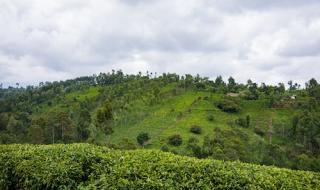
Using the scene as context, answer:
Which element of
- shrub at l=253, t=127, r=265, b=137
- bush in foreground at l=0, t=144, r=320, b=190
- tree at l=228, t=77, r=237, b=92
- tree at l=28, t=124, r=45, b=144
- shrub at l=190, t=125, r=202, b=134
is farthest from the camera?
tree at l=228, t=77, r=237, b=92

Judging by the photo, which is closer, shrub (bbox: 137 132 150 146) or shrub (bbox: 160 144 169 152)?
shrub (bbox: 160 144 169 152)

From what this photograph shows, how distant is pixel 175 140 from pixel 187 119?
12.5 metres

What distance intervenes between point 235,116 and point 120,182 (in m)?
76.7

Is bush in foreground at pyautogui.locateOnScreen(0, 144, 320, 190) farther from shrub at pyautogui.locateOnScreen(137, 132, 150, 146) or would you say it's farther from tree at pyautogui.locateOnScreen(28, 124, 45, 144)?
shrub at pyautogui.locateOnScreen(137, 132, 150, 146)

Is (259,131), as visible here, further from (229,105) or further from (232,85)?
(232,85)

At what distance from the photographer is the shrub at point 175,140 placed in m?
66.0

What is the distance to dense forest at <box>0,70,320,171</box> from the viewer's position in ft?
204

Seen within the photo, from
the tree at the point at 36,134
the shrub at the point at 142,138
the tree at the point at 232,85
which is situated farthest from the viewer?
the tree at the point at 232,85

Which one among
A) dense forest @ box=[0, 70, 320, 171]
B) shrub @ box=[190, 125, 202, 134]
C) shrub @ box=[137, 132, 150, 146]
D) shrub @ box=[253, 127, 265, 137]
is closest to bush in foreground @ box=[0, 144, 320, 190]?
dense forest @ box=[0, 70, 320, 171]

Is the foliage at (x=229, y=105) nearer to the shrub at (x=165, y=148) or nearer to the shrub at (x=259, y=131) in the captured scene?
the shrub at (x=259, y=131)

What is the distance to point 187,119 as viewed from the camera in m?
78.1

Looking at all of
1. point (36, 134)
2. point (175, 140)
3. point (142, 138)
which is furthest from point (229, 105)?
point (36, 134)

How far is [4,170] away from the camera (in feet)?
33.3

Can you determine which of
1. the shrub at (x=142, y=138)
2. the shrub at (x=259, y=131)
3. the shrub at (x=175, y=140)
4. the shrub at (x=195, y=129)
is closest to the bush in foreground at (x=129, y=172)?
the shrub at (x=142, y=138)
